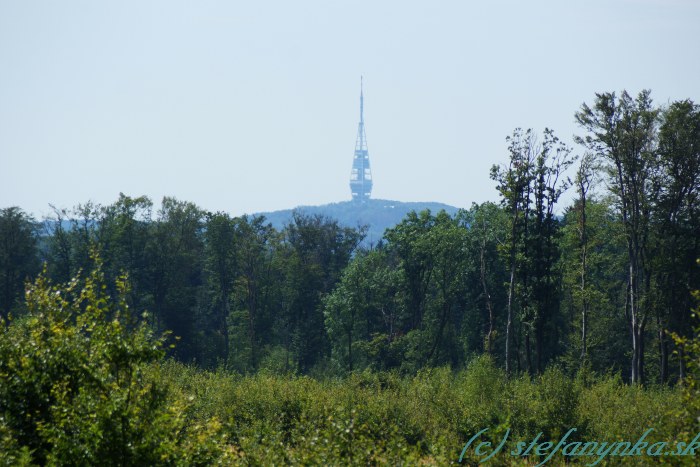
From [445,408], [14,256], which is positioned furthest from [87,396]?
[14,256]

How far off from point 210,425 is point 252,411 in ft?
57.0

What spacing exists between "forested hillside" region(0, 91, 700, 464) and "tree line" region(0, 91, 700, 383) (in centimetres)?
17

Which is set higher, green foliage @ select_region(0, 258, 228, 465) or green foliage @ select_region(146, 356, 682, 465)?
green foliage @ select_region(0, 258, 228, 465)

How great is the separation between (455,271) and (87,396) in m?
51.1

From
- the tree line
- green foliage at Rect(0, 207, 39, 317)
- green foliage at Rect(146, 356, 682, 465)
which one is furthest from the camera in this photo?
green foliage at Rect(0, 207, 39, 317)

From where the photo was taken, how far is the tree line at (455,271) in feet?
151

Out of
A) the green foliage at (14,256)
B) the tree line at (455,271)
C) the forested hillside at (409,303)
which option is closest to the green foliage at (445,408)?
the forested hillside at (409,303)

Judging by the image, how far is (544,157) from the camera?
156 feet

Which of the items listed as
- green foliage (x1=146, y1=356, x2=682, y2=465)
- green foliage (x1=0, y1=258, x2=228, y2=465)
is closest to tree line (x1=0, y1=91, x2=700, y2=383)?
green foliage (x1=146, y1=356, x2=682, y2=465)

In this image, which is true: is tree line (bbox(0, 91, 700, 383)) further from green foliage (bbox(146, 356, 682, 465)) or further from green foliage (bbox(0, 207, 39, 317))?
green foliage (bbox(146, 356, 682, 465))

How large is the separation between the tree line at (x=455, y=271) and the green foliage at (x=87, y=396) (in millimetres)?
27800

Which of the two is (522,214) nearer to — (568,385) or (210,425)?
(568,385)

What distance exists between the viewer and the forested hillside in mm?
16781

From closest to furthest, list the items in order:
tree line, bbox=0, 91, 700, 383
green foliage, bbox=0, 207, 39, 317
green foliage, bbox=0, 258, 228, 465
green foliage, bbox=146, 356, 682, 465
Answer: green foliage, bbox=0, 258, 228, 465, green foliage, bbox=146, 356, 682, 465, tree line, bbox=0, 91, 700, 383, green foliage, bbox=0, 207, 39, 317
